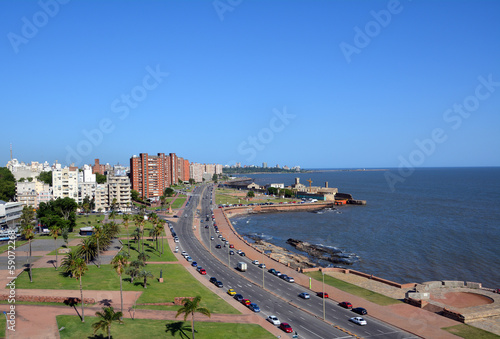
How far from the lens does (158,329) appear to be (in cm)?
3619

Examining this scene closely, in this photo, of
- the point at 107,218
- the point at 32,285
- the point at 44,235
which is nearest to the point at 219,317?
the point at 32,285

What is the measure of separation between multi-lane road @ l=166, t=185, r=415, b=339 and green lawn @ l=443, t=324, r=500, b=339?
5.16 meters

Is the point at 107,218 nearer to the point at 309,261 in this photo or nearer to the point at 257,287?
the point at 309,261

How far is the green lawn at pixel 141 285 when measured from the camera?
1736 inches

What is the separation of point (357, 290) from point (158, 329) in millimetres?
26966

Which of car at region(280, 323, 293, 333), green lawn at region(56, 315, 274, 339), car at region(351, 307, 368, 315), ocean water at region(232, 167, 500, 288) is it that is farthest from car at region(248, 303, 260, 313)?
ocean water at region(232, 167, 500, 288)

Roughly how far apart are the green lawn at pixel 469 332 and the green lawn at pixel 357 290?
8091mm

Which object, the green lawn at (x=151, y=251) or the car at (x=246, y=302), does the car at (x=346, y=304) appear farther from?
the green lawn at (x=151, y=251)

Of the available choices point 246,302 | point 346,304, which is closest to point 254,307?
point 246,302

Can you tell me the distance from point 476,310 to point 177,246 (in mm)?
53752

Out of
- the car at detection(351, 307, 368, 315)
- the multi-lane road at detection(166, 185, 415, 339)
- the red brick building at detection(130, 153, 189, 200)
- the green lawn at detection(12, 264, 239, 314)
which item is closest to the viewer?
the multi-lane road at detection(166, 185, 415, 339)

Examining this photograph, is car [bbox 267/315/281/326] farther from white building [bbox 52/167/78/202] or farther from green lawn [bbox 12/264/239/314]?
white building [bbox 52/167/78/202]

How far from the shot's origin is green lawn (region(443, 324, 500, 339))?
118 feet

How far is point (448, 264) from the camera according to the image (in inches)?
2731
